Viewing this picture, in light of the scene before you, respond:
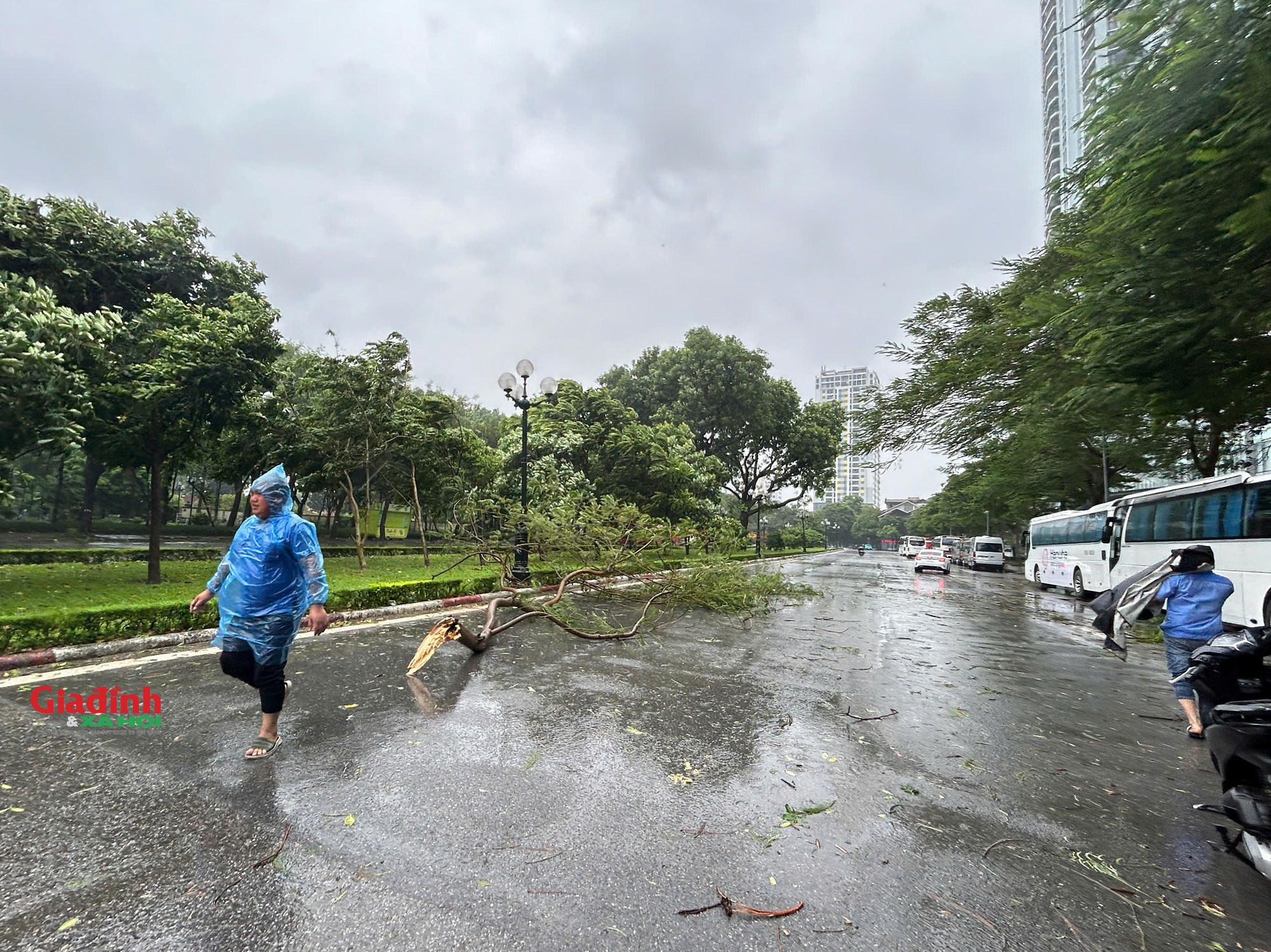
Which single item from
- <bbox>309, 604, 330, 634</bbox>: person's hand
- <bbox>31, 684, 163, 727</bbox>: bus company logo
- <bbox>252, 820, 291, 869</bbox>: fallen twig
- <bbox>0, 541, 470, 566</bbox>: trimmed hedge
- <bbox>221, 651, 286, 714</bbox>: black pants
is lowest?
<bbox>31, 684, 163, 727</bbox>: bus company logo

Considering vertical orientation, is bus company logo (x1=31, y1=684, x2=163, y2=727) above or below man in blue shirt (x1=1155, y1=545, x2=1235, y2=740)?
below

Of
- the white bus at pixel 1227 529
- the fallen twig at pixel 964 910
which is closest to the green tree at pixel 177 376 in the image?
the fallen twig at pixel 964 910

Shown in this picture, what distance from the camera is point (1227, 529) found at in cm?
1067

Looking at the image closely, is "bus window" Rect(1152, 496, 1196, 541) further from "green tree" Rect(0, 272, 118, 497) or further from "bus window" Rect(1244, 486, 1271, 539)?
"green tree" Rect(0, 272, 118, 497)

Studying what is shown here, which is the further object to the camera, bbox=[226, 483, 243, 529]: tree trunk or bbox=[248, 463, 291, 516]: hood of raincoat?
bbox=[226, 483, 243, 529]: tree trunk

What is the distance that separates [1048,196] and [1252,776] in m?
8.08

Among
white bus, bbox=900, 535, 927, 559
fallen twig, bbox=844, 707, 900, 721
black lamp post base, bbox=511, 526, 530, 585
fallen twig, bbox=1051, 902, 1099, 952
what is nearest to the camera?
fallen twig, bbox=1051, 902, 1099, 952

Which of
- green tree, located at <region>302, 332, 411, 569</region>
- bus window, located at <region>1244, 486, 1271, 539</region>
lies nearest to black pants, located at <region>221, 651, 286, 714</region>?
green tree, located at <region>302, 332, 411, 569</region>

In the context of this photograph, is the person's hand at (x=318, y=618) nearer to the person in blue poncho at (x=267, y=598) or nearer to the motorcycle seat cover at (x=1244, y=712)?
the person in blue poncho at (x=267, y=598)

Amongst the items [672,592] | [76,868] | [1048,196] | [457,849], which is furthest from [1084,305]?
[76,868]

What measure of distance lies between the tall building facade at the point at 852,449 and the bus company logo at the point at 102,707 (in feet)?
47.3

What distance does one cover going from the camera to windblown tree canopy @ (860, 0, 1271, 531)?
4.76m

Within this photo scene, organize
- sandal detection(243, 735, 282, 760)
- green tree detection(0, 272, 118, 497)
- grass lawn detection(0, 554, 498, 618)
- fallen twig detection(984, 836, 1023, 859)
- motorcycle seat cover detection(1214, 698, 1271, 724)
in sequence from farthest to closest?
1. grass lawn detection(0, 554, 498, 618)
2. green tree detection(0, 272, 118, 497)
3. sandal detection(243, 735, 282, 760)
4. fallen twig detection(984, 836, 1023, 859)
5. motorcycle seat cover detection(1214, 698, 1271, 724)

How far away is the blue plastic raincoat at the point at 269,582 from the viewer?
3934mm
